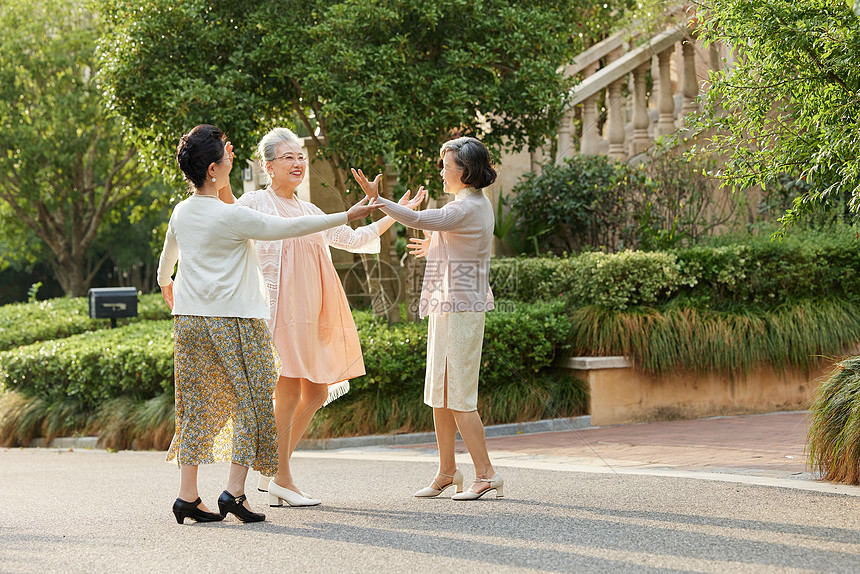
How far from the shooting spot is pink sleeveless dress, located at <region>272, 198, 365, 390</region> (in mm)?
5371

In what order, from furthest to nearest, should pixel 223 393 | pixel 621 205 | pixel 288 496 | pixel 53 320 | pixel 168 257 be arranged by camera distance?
pixel 53 320
pixel 621 205
pixel 288 496
pixel 168 257
pixel 223 393

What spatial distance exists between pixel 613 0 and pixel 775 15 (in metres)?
10.4

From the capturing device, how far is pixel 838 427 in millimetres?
5543

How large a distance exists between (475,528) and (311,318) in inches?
61.8

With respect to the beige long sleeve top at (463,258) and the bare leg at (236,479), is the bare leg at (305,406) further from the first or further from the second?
the beige long sleeve top at (463,258)

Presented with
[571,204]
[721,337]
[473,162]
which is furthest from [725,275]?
[473,162]

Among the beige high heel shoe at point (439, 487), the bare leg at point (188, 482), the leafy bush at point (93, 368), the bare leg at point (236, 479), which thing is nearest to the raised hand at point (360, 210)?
the bare leg at point (236, 479)

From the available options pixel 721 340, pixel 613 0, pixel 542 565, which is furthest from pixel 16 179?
pixel 542 565

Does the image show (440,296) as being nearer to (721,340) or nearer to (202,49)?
(721,340)

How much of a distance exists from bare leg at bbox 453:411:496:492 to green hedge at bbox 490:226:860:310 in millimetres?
4037

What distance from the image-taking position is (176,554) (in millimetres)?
4207

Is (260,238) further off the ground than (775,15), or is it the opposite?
(775,15)

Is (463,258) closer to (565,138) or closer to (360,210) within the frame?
(360,210)

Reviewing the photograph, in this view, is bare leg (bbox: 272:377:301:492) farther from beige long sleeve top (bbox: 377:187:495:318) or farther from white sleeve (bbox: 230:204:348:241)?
white sleeve (bbox: 230:204:348:241)
